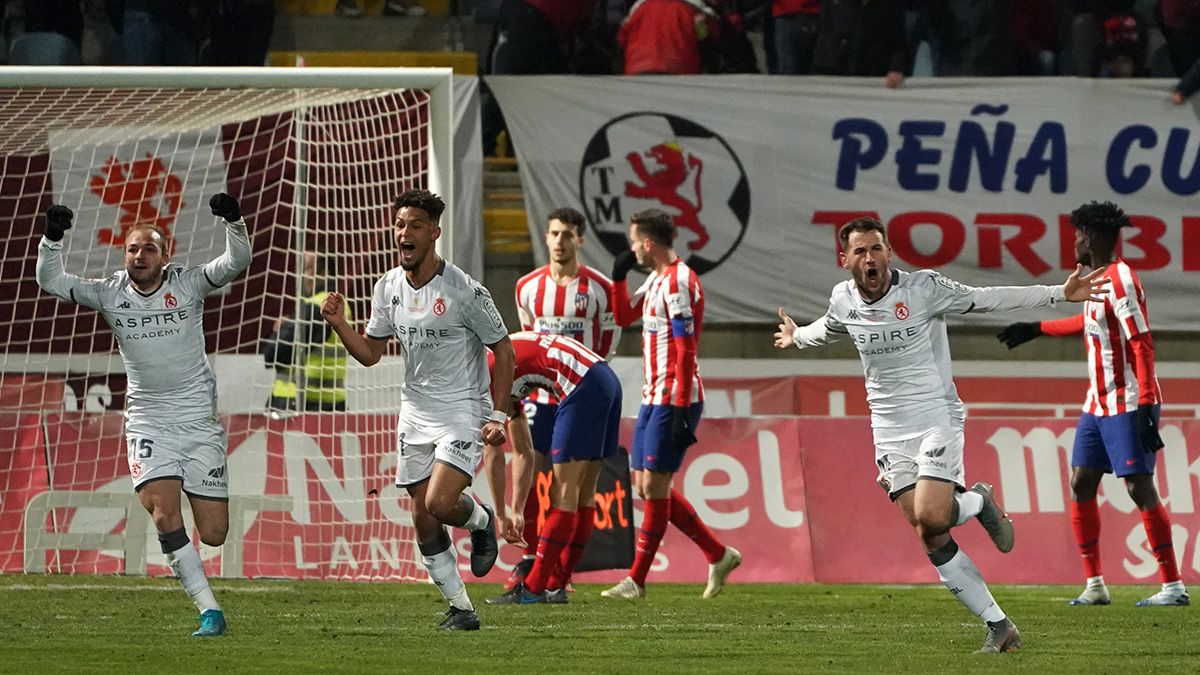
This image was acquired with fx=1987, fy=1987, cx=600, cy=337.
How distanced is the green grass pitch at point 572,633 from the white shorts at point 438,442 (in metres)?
0.72

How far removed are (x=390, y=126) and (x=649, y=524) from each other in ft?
11.5

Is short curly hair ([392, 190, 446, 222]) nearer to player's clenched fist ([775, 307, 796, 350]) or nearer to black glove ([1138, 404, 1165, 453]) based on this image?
player's clenched fist ([775, 307, 796, 350])

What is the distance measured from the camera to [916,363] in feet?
27.6

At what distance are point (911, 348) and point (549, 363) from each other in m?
2.51

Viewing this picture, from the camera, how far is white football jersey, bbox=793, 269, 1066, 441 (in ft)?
27.5

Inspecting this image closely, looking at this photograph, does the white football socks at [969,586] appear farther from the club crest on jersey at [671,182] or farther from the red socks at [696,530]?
the club crest on jersey at [671,182]

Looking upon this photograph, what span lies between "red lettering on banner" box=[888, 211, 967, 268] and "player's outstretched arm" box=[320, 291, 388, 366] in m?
8.25

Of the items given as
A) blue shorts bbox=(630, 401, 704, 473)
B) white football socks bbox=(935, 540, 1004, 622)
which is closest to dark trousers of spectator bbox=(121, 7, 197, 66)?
blue shorts bbox=(630, 401, 704, 473)

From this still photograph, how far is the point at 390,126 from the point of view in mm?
13352

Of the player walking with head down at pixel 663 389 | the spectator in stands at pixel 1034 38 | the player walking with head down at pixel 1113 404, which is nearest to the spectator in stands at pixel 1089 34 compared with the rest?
the spectator in stands at pixel 1034 38

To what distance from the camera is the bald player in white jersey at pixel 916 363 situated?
8148 millimetres

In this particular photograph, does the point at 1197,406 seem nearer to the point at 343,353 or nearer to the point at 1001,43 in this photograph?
the point at 1001,43

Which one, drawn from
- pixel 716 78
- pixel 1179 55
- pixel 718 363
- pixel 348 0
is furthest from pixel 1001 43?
pixel 348 0

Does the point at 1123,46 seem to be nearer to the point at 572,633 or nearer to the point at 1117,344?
the point at 1117,344
